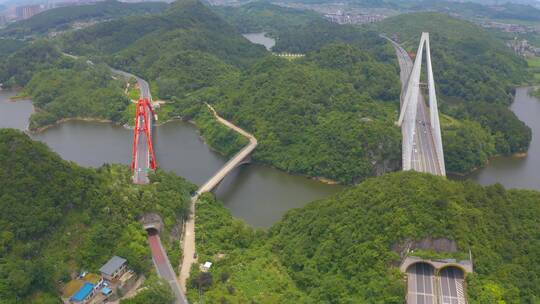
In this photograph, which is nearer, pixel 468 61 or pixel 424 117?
pixel 424 117

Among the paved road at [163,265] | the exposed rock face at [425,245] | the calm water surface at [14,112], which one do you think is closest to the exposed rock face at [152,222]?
the paved road at [163,265]

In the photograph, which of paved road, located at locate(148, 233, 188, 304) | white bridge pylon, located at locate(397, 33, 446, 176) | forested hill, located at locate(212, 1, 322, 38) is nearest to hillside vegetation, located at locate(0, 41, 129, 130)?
paved road, located at locate(148, 233, 188, 304)

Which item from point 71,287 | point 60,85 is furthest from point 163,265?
point 60,85

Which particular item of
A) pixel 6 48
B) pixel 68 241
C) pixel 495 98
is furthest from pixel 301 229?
pixel 6 48

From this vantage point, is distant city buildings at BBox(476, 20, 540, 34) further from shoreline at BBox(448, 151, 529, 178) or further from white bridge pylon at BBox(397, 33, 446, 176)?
shoreline at BBox(448, 151, 529, 178)

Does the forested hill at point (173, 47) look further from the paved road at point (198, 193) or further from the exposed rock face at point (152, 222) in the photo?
the exposed rock face at point (152, 222)

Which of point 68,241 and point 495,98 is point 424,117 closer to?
point 495,98

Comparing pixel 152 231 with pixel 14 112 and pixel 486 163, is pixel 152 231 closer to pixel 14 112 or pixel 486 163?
pixel 486 163
